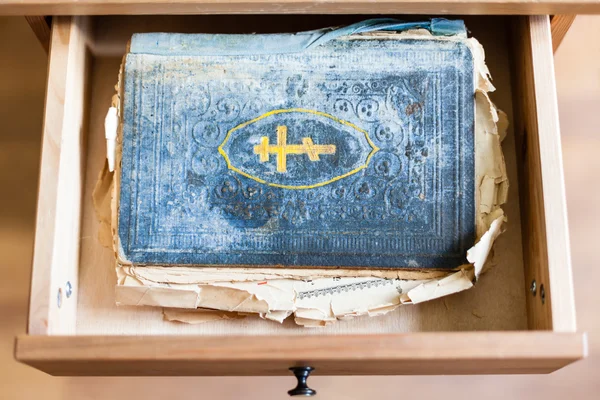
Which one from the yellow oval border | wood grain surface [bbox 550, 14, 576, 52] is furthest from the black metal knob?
wood grain surface [bbox 550, 14, 576, 52]

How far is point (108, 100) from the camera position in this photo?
101 cm

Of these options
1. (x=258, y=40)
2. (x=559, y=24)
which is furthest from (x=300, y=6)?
(x=559, y=24)

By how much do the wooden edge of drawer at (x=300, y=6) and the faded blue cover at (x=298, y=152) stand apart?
66mm

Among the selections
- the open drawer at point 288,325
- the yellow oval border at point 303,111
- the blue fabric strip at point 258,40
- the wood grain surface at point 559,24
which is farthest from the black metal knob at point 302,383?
the wood grain surface at point 559,24

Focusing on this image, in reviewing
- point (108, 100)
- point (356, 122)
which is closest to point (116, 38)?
point (108, 100)

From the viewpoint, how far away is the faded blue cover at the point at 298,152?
2.99 ft

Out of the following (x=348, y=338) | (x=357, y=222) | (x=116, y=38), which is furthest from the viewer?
(x=116, y=38)

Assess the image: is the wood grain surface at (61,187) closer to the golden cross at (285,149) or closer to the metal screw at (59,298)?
the metal screw at (59,298)

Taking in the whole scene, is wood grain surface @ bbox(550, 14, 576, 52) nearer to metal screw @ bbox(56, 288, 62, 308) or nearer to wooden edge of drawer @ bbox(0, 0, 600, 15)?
wooden edge of drawer @ bbox(0, 0, 600, 15)

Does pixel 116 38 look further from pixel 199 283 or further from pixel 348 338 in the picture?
pixel 348 338

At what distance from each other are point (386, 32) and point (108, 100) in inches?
13.6

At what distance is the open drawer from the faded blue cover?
68mm

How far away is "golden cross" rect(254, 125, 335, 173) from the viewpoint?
921 mm

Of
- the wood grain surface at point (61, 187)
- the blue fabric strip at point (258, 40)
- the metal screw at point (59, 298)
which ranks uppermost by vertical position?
the blue fabric strip at point (258, 40)
